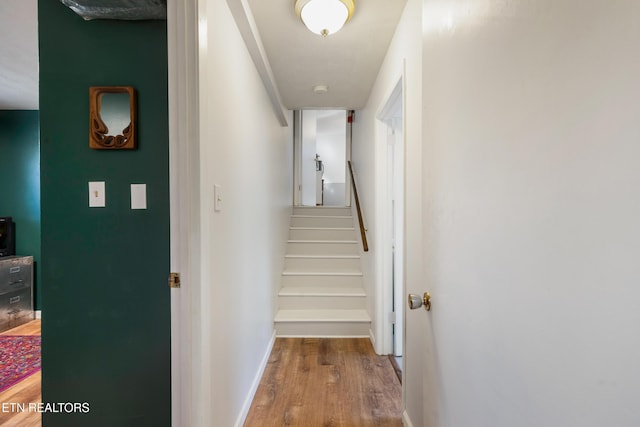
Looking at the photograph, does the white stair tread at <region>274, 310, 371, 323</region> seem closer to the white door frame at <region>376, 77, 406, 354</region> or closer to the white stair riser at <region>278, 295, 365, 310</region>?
the white stair riser at <region>278, 295, 365, 310</region>

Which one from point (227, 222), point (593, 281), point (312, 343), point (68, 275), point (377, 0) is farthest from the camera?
point (312, 343)

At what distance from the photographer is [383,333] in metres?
2.59

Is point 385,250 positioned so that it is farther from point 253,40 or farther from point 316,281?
point 253,40

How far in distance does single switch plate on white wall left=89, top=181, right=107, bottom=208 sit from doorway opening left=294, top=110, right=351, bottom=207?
404cm

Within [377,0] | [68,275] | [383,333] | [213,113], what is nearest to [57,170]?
[68,275]

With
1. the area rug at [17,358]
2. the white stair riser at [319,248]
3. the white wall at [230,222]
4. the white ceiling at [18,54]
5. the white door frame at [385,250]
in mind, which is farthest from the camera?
the white stair riser at [319,248]

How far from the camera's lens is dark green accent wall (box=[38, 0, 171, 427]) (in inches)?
47.7

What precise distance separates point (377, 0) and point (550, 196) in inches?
62.7

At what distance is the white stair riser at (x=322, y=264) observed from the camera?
368 cm

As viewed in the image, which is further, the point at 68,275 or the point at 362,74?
the point at 362,74

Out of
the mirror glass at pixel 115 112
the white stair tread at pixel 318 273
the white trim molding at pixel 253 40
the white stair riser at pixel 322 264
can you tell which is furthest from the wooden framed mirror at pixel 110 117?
the white stair riser at pixel 322 264

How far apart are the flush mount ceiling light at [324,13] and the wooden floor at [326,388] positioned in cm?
227

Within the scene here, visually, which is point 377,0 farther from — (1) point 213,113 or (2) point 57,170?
(2) point 57,170

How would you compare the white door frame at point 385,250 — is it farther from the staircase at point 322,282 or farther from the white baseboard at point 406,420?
the white baseboard at point 406,420
